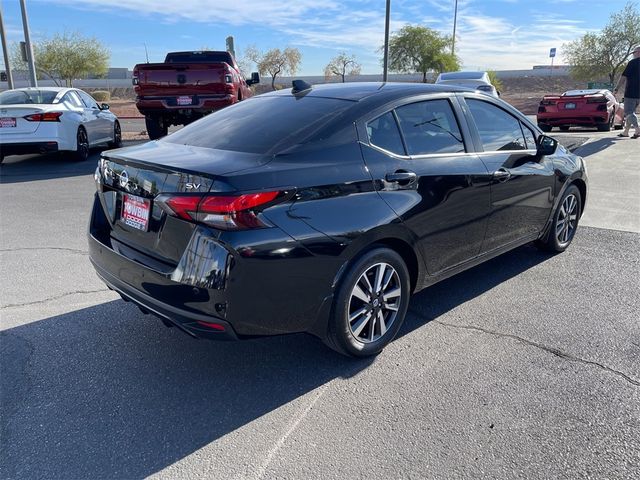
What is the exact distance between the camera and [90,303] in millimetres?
4188

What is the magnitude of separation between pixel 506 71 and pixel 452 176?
279 feet

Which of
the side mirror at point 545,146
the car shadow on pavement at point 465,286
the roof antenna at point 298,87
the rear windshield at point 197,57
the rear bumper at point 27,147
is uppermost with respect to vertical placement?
the rear windshield at point 197,57

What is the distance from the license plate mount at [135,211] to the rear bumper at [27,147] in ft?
27.1

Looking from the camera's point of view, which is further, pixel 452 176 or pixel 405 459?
pixel 452 176

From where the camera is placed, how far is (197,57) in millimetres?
13758

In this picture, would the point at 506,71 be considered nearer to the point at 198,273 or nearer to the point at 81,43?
the point at 81,43

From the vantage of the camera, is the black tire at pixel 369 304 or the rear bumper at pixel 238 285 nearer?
the rear bumper at pixel 238 285

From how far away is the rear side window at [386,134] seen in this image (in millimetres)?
3363

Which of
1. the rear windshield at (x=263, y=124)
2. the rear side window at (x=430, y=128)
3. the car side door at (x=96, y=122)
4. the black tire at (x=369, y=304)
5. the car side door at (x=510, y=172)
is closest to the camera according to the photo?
the black tire at (x=369, y=304)

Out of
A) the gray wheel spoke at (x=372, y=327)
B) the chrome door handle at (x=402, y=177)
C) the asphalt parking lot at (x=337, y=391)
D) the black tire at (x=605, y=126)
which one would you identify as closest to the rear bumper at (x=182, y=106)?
the asphalt parking lot at (x=337, y=391)

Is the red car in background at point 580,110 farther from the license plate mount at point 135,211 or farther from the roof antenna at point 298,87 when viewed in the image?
the license plate mount at point 135,211

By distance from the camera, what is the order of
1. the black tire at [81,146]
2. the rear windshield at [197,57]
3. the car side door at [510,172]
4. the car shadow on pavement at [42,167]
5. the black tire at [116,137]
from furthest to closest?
the black tire at [116,137] < the rear windshield at [197,57] < the black tire at [81,146] < the car shadow on pavement at [42,167] < the car side door at [510,172]

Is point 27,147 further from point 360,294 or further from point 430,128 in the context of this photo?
point 360,294

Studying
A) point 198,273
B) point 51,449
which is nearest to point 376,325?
point 198,273
